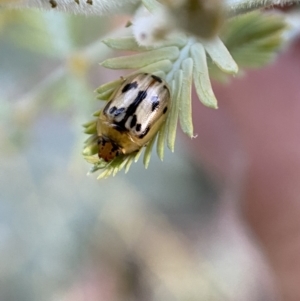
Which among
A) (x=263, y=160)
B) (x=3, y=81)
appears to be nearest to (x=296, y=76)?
(x=263, y=160)

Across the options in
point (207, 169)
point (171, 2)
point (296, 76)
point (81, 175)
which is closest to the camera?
point (171, 2)

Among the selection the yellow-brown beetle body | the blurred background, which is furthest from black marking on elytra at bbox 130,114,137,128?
the blurred background

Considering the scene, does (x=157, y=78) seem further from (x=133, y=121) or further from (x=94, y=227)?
(x=94, y=227)

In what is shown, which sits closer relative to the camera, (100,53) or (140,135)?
(140,135)

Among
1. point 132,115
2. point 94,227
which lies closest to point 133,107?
point 132,115

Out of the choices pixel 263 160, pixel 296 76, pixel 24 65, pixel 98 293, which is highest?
pixel 296 76

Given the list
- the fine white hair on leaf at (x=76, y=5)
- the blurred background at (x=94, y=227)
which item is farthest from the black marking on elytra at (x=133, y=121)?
the blurred background at (x=94, y=227)

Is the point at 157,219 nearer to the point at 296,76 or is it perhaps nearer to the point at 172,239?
the point at 172,239

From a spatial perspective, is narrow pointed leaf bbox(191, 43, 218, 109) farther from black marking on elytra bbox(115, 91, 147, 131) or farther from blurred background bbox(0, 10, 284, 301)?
blurred background bbox(0, 10, 284, 301)
